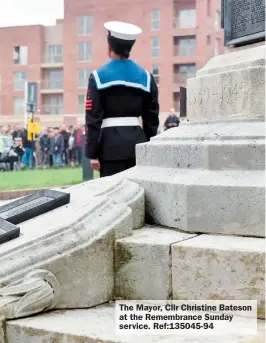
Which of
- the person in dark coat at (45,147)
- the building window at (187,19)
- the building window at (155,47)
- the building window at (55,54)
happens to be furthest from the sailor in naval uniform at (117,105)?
the building window at (55,54)

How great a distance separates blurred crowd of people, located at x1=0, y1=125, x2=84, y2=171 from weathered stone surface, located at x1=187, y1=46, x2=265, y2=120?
17.5 m

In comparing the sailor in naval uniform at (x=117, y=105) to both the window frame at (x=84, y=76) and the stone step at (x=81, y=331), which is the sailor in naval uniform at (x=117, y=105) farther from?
the window frame at (x=84, y=76)

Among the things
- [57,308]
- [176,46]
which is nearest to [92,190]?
[57,308]

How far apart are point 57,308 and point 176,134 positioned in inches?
52.6

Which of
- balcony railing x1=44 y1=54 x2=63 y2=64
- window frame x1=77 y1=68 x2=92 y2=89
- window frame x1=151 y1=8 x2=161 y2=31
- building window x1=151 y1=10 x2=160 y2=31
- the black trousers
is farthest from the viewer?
balcony railing x1=44 y1=54 x2=63 y2=64

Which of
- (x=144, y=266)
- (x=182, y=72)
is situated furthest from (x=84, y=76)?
(x=144, y=266)

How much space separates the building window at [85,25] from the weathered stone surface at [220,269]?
5069 centimetres

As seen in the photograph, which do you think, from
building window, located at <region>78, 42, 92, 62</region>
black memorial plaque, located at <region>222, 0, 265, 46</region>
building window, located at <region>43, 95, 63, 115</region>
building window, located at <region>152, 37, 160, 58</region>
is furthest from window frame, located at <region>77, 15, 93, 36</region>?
black memorial plaque, located at <region>222, 0, 265, 46</region>

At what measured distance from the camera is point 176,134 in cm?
385

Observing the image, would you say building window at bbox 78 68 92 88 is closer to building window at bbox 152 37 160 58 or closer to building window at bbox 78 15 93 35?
building window at bbox 78 15 93 35

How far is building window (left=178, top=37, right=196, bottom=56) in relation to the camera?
49134 mm

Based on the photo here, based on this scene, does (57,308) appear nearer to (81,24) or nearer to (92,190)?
(92,190)

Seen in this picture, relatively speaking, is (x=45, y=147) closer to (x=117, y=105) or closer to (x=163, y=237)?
(x=117, y=105)

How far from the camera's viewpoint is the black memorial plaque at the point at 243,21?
12.8 feet
